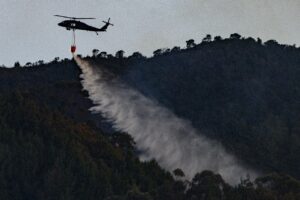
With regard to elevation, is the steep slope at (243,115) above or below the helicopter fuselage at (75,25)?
below

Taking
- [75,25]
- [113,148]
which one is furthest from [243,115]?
[75,25]

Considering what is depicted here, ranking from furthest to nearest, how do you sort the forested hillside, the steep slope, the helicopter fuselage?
the steep slope < the forested hillside < the helicopter fuselage

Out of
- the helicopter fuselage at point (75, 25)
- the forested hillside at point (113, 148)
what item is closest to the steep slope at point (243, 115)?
the forested hillside at point (113, 148)

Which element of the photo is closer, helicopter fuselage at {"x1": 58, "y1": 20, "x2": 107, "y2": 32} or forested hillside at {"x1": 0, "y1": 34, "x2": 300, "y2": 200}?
helicopter fuselage at {"x1": 58, "y1": 20, "x2": 107, "y2": 32}

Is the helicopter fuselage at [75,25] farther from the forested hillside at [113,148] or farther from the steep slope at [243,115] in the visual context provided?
the steep slope at [243,115]

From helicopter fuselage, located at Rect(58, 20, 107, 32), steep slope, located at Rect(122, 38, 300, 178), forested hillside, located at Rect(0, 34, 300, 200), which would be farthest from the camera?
steep slope, located at Rect(122, 38, 300, 178)

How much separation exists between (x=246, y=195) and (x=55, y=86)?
72253 mm

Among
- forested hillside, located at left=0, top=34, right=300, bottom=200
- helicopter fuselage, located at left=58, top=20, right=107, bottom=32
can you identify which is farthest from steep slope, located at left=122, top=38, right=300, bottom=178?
helicopter fuselage, located at left=58, top=20, right=107, bottom=32

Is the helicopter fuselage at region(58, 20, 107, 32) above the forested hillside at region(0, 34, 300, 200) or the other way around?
above

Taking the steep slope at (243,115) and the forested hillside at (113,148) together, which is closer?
the forested hillside at (113,148)

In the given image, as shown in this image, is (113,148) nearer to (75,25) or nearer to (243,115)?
(75,25)

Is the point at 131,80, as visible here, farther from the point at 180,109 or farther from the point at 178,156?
the point at 178,156

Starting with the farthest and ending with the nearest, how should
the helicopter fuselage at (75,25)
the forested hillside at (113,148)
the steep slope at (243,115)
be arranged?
the steep slope at (243,115) → the forested hillside at (113,148) → the helicopter fuselage at (75,25)

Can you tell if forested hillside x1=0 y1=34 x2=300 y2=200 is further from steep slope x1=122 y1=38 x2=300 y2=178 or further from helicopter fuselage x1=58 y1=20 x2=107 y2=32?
helicopter fuselage x1=58 y1=20 x2=107 y2=32
